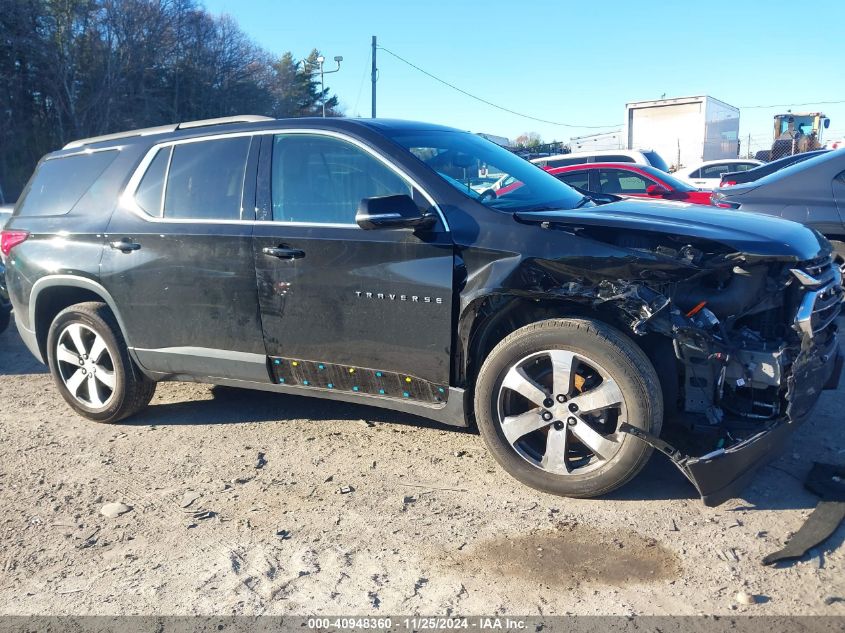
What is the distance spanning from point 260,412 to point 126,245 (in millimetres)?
1463

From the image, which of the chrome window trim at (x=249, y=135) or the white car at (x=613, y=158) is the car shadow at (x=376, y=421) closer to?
the chrome window trim at (x=249, y=135)

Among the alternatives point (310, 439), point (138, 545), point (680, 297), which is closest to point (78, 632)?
point (138, 545)

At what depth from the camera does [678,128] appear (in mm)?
27922

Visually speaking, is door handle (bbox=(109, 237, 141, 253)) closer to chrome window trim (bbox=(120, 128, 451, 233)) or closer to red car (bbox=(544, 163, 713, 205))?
chrome window trim (bbox=(120, 128, 451, 233))

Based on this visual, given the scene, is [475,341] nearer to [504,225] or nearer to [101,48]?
[504,225]

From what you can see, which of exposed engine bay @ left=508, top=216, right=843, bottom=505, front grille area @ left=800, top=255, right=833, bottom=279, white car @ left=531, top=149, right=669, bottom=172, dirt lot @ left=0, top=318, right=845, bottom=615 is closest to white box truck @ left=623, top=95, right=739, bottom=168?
white car @ left=531, top=149, right=669, bottom=172

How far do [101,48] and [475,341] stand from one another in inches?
1419

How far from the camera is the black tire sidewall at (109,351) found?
4.89m

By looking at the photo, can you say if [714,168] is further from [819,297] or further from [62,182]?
[62,182]

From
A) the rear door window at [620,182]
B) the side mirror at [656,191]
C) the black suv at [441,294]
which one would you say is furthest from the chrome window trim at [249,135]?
the rear door window at [620,182]

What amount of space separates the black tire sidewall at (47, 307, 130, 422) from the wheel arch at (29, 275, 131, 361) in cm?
10

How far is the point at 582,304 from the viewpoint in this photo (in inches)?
143

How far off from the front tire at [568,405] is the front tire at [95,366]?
2.57m

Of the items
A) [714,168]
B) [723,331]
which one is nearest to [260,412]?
[723,331]
